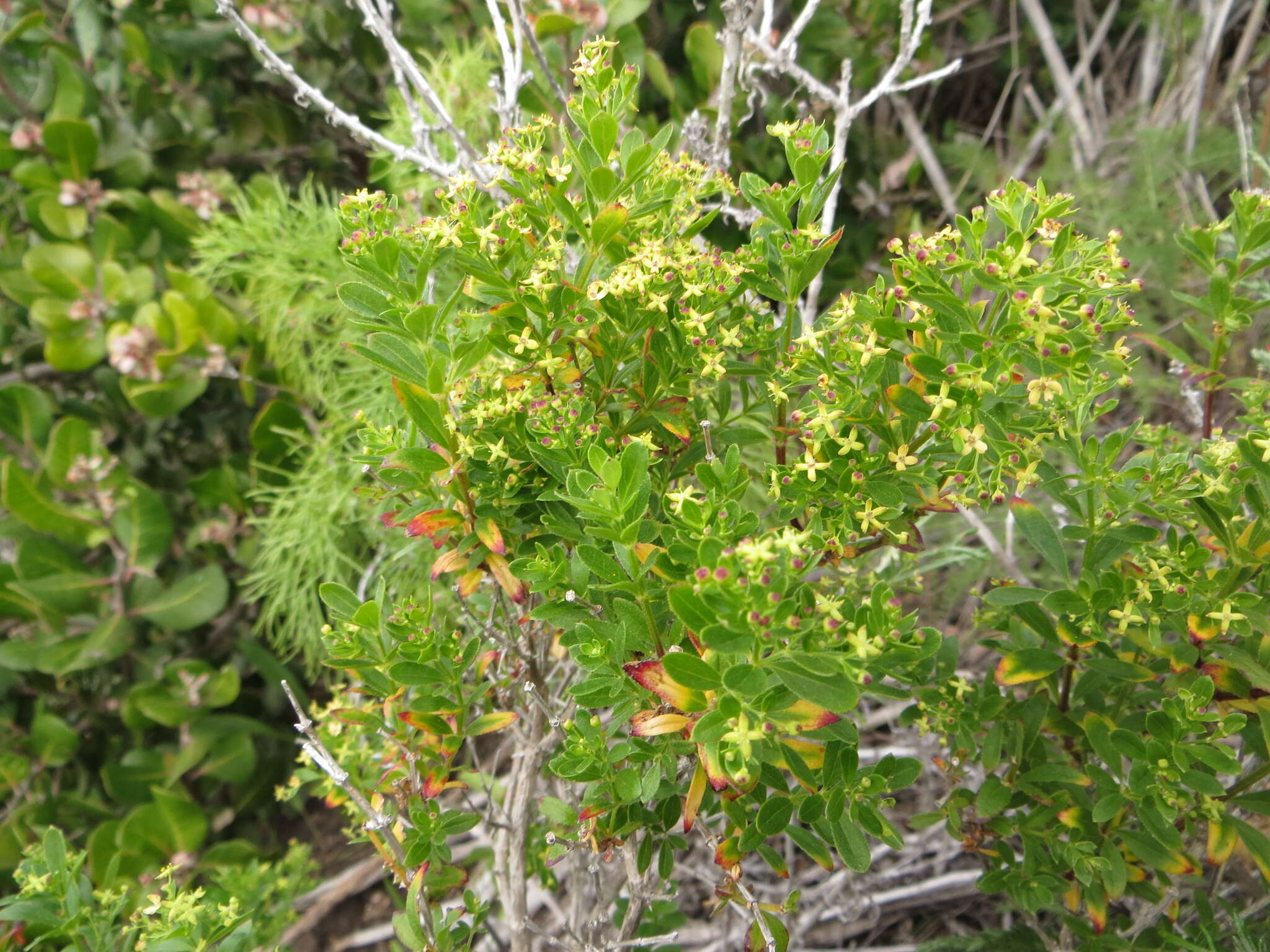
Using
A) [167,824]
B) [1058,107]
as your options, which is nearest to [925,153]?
[1058,107]

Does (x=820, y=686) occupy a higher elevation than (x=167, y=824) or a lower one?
higher

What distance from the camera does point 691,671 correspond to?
22.4 inches

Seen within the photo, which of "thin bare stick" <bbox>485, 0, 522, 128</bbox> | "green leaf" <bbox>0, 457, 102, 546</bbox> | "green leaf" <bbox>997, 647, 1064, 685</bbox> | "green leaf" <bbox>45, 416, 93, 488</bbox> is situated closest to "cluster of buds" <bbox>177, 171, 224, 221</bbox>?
"green leaf" <bbox>45, 416, 93, 488</bbox>

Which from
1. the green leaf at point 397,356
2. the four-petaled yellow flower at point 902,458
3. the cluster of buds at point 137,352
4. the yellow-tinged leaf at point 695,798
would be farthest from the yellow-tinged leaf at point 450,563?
the cluster of buds at point 137,352

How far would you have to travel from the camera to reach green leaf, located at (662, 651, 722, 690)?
56cm

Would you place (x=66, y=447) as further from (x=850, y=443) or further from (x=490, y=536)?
(x=850, y=443)

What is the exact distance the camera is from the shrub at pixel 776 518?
2.01 feet

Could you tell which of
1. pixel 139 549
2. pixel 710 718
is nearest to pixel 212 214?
pixel 139 549

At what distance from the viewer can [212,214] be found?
1754 millimetres

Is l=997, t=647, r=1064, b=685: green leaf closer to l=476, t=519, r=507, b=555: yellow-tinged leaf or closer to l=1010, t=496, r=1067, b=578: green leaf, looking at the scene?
l=1010, t=496, r=1067, b=578: green leaf

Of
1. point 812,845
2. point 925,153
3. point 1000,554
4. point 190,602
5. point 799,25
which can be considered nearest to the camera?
point 812,845

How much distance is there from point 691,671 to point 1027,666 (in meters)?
0.37

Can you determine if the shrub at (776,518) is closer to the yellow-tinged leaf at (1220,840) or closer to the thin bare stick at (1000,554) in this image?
the yellow-tinged leaf at (1220,840)

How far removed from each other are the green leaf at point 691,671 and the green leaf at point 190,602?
128cm
